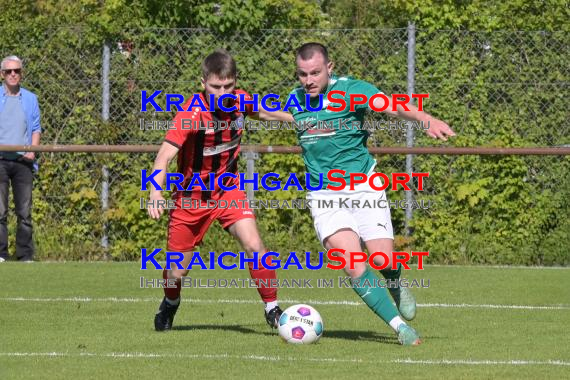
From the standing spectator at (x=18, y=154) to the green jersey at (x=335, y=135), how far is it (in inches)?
241

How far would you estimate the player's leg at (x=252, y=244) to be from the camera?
8445 millimetres

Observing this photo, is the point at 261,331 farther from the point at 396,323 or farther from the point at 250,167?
the point at 250,167

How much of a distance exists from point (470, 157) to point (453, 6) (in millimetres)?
1875

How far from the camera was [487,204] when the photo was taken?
14.1 meters

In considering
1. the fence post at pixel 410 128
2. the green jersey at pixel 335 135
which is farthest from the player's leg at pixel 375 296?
the fence post at pixel 410 128

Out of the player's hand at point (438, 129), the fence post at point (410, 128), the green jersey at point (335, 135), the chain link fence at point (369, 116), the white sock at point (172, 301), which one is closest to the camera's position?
the player's hand at point (438, 129)

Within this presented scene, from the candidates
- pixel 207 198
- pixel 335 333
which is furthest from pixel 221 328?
pixel 207 198

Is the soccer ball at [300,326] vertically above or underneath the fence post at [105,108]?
underneath

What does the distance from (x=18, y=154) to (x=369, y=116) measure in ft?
13.0

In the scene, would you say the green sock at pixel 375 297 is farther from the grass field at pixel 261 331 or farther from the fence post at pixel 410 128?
the fence post at pixel 410 128

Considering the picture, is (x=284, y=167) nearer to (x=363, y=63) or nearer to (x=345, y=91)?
(x=363, y=63)

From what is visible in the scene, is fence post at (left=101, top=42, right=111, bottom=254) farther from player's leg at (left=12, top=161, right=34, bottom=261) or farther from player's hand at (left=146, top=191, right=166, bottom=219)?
player's hand at (left=146, top=191, right=166, bottom=219)

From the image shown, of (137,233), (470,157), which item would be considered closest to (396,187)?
(470,157)

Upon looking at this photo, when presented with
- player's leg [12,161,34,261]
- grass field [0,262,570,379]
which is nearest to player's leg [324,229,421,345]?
grass field [0,262,570,379]
